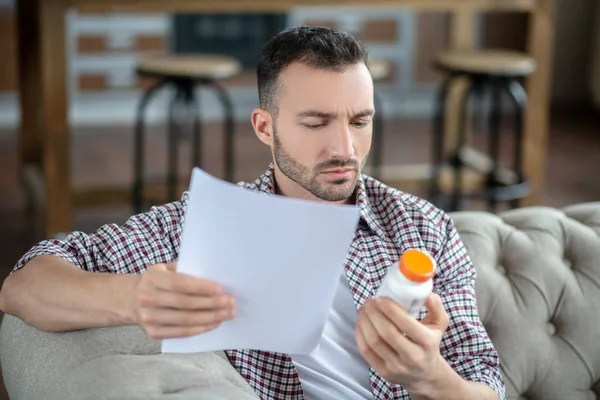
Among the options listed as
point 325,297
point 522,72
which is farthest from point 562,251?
point 522,72

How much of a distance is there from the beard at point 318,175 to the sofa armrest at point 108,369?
29 centimetres

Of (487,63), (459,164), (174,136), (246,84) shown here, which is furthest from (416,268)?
(246,84)

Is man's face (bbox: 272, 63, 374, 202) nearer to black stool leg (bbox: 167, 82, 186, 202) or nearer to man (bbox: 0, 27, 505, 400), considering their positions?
man (bbox: 0, 27, 505, 400)

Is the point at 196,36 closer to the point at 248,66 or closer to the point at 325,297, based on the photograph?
the point at 248,66

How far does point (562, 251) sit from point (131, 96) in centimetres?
458

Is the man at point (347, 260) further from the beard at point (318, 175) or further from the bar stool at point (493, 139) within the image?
the bar stool at point (493, 139)

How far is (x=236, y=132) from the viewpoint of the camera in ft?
19.3

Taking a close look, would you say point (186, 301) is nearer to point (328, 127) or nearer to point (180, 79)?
point (328, 127)

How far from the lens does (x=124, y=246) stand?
147 centimetres

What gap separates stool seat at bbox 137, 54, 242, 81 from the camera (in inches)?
143

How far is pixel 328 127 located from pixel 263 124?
0.18 metres

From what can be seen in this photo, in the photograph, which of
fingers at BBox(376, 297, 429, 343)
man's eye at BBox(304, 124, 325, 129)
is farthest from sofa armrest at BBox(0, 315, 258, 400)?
man's eye at BBox(304, 124, 325, 129)

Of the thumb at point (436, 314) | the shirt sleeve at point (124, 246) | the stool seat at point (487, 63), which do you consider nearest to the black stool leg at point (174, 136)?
the stool seat at point (487, 63)

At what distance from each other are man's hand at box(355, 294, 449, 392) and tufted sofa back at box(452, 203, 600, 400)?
52 centimetres
